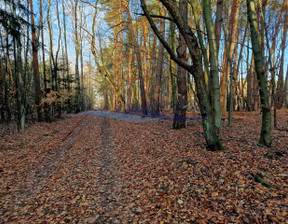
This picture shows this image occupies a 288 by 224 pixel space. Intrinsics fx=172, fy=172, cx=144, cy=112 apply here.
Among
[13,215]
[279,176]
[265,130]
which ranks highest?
[265,130]

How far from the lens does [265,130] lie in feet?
17.6

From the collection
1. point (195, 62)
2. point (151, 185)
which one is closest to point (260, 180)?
point (151, 185)

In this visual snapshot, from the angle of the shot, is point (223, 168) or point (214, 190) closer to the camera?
point (214, 190)

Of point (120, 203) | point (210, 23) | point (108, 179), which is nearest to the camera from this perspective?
point (120, 203)

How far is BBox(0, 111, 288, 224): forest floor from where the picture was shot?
3.30m

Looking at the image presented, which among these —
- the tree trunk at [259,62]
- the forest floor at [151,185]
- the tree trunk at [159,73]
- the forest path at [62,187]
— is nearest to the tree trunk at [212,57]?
the tree trunk at [259,62]

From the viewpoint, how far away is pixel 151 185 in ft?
14.9

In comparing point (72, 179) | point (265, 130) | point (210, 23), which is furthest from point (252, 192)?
point (210, 23)

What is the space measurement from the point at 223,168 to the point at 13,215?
4960mm

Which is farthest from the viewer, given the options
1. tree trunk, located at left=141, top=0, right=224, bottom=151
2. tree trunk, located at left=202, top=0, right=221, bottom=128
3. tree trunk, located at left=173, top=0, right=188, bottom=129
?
tree trunk, located at left=173, top=0, right=188, bottom=129

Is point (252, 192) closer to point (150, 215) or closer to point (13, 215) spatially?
point (150, 215)

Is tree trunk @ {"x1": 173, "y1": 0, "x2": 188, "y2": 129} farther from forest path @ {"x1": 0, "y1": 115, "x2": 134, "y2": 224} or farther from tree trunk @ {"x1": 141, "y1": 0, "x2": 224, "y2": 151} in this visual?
forest path @ {"x1": 0, "y1": 115, "x2": 134, "y2": 224}

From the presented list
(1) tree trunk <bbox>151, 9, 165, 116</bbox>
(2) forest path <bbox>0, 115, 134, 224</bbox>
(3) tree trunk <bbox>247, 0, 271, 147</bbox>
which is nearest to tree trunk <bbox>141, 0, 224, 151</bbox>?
(3) tree trunk <bbox>247, 0, 271, 147</bbox>

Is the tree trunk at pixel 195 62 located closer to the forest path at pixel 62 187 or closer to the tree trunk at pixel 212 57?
the tree trunk at pixel 212 57
